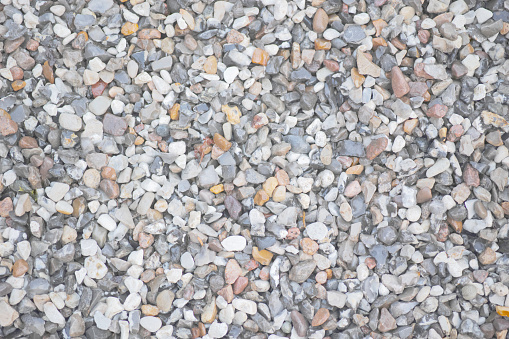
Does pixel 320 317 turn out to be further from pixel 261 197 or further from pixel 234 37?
pixel 234 37

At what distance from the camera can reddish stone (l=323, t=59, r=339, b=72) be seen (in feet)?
4.40

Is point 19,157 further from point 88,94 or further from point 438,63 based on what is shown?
point 438,63

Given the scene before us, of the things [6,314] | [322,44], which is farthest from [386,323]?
[6,314]

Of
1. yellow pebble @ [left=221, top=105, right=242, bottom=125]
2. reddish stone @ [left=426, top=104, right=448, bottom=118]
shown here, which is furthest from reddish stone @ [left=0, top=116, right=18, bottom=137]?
reddish stone @ [left=426, top=104, right=448, bottom=118]

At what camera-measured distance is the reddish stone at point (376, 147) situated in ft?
4.29

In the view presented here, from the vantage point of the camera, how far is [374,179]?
133cm

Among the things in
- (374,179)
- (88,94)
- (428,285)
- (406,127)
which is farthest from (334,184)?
(88,94)

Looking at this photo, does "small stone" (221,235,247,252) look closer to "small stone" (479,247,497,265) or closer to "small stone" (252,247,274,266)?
"small stone" (252,247,274,266)

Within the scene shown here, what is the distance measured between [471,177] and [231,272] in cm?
74

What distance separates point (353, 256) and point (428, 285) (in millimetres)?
228

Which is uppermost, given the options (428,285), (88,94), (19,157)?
(88,94)

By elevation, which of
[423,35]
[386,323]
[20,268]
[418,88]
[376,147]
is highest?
[423,35]

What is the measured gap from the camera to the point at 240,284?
1.28 m

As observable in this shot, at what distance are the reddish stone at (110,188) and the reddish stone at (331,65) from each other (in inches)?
27.7
